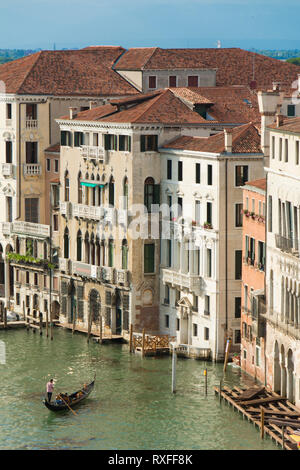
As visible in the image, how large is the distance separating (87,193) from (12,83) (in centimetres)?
1025

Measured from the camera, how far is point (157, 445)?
A: 6341cm

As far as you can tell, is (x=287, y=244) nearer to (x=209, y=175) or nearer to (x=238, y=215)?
(x=238, y=215)

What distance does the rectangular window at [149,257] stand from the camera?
275 ft

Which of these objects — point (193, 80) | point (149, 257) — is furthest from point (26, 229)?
point (193, 80)

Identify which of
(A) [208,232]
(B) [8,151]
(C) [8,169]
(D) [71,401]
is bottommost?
(D) [71,401]

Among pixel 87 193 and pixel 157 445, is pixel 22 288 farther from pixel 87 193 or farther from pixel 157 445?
pixel 157 445

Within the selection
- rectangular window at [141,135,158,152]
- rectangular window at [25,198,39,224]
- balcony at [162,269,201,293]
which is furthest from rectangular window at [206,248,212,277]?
rectangular window at [25,198,39,224]

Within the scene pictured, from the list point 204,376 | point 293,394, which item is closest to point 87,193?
point 204,376

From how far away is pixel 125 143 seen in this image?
83.6 metres

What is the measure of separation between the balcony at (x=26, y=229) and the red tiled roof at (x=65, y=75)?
7.24 meters

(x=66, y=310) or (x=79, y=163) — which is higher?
(x=79, y=163)

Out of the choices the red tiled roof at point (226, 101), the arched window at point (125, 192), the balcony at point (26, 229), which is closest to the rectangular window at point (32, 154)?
the balcony at point (26, 229)

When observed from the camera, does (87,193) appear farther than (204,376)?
Yes

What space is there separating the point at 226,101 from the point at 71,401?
80.6ft
